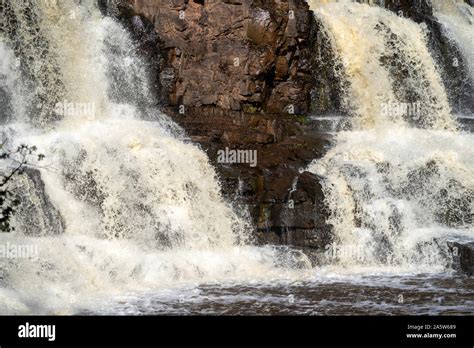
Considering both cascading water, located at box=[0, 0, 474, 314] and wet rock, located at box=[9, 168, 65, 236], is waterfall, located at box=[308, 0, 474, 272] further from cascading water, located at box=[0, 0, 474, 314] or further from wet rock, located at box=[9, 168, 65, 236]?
wet rock, located at box=[9, 168, 65, 236]

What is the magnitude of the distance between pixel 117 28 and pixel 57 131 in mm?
3459

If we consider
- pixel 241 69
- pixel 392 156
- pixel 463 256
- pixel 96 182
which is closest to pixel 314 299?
pixel 463 256

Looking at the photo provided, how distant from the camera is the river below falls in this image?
34.7 ft

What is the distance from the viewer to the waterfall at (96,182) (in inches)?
482

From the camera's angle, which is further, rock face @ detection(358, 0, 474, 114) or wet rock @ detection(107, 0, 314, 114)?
rock face @ detection(358, 0, 474, 114)

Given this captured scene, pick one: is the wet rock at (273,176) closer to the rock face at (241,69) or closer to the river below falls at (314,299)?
the rock face at (241,69)

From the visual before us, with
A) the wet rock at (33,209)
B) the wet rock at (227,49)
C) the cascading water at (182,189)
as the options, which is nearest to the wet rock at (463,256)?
the cascading water at (182,189)

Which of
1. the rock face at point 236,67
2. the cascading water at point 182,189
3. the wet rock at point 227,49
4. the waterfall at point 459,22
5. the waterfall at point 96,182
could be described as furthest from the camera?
the waterfall at point 459,22

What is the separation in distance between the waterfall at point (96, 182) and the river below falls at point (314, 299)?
0.68 m

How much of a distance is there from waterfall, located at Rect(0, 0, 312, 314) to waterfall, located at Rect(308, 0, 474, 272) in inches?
63.4

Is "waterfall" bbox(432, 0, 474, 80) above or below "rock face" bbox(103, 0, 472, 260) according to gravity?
above

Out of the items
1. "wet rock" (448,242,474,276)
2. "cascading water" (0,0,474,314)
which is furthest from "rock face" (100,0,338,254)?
"wet rock" (448,242,474,276)
